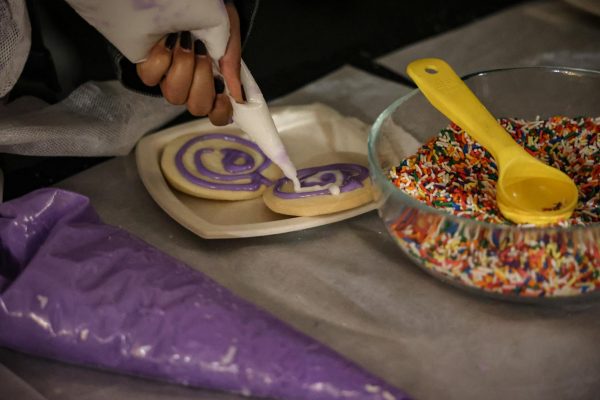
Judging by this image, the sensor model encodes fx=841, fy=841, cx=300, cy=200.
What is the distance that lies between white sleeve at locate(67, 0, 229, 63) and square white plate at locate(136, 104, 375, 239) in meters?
0.17

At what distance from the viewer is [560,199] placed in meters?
0.74

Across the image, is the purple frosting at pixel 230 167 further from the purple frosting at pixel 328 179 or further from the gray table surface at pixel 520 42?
the gray table surface at pixel 520 42

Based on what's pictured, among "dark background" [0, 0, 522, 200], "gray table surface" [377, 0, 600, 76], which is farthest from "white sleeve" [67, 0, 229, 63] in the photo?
"gray table surface" [377, 0, 600, 76]

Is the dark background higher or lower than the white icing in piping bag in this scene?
lower

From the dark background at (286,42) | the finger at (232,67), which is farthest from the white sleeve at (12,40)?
the finger at (232,67)

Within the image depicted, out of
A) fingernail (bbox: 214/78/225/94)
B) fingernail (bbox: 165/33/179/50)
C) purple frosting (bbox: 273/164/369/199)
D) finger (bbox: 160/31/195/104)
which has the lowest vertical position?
purple frosting (bbox: 273/164/369/199)

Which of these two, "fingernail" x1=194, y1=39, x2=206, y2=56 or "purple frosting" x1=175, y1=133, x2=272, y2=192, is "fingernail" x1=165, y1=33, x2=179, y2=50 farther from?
"purple frosting" x1=175, y1=133, x2=272, y2=192

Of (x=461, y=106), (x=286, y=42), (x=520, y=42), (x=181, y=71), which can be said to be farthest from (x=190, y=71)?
(x=520, y=42)

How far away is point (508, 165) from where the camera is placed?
749mm

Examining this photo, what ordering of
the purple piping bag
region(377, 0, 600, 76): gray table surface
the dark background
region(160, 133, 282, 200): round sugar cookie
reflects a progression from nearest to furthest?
the purple piping bag, region(160, 133, 282, 200): round sugar cookie, the dark background, region(377, 0, 600, 76): gray table surface

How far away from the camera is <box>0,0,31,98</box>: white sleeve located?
0.83m

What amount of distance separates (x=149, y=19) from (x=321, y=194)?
0.24 metres

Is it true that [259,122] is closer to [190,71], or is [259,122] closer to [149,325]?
[190,71]

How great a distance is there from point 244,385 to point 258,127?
0.27m
